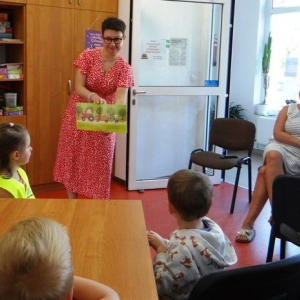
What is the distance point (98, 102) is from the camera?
322 cm

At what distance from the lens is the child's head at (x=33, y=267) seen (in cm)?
85

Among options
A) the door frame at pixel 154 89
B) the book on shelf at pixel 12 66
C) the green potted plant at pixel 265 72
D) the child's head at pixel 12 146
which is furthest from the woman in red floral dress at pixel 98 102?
Result: the green potted plant at pixel 265 72

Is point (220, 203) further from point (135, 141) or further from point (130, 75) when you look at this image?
point (130, 75)

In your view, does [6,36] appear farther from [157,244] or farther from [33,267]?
[33,267]

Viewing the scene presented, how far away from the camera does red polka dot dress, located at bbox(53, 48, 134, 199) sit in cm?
345

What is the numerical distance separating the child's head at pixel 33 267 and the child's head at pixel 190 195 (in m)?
0.88

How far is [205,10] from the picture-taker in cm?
511

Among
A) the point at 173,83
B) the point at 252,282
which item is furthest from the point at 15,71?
the point at 252,282

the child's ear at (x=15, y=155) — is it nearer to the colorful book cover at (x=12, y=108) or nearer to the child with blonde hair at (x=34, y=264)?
the child with blonde hair at (x=34, y=264)

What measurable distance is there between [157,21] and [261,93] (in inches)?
115

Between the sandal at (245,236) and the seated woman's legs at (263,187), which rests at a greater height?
the seated woman's legs at (263,187)

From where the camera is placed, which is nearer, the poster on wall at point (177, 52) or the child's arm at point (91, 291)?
the child's arm at point (91, 291)

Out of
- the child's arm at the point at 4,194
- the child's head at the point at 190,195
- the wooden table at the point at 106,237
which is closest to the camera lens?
the wooden table at the point at 106,237

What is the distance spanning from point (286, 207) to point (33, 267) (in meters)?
1.80
